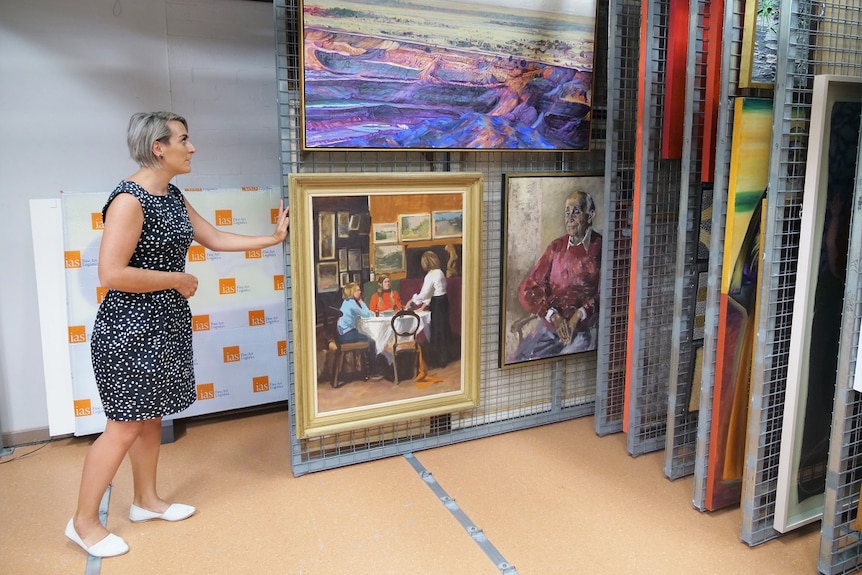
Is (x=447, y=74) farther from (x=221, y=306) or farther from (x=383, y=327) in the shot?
(x=221, y=306)

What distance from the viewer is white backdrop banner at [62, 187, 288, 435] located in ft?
10.3

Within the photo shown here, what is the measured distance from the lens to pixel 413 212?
118 inches

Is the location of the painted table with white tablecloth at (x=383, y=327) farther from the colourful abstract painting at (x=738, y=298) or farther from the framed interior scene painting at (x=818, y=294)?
the framed interior scene painting at (x=818, y=294)

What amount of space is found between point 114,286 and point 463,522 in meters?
1.54

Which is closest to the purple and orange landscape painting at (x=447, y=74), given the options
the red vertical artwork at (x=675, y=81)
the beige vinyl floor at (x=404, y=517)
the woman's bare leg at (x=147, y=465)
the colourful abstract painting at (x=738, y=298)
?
the red vertical artwork at (x=675, y=81)

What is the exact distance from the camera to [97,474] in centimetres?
242

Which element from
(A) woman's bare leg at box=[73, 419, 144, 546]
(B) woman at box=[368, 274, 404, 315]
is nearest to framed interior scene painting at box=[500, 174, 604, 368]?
(B) woman at box=[368, 274, 404, 315]

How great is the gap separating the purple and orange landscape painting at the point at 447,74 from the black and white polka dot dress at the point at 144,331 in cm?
68

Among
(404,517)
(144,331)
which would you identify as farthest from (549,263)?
(144,331)

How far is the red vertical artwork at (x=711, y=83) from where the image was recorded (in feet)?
8.57

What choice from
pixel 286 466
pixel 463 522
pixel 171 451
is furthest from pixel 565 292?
pixel 171 451

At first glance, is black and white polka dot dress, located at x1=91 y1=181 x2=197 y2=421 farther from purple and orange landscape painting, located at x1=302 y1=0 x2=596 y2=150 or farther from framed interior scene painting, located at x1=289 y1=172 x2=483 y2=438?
purple and orange landscape painting, located at x1=302 y1=0 x2=596 y2=150

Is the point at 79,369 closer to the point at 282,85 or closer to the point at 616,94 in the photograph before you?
the point at 282,85

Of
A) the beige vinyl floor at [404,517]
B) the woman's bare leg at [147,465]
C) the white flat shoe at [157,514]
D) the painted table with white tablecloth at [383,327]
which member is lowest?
the beige vinyl floor at [404,517]
